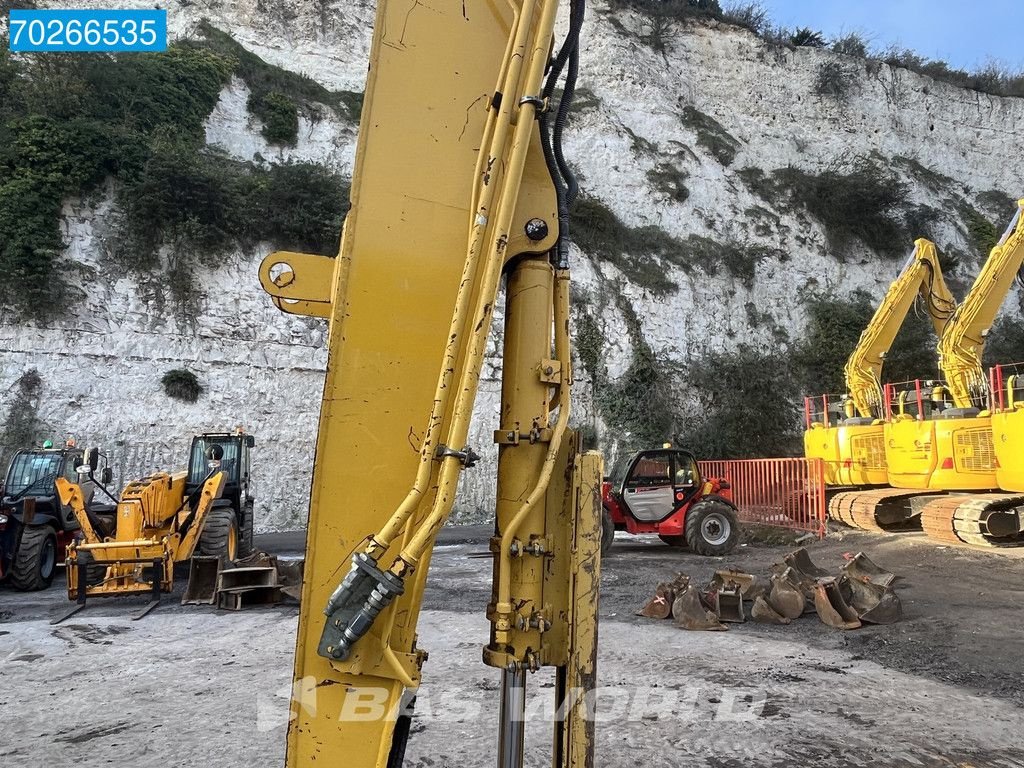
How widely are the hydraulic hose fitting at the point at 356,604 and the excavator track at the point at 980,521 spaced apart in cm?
1149

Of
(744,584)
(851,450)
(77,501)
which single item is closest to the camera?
(744,584)

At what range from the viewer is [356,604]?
1.85 metres

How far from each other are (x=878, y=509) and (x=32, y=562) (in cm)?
1393

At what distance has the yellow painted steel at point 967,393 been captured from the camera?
38.5 ft

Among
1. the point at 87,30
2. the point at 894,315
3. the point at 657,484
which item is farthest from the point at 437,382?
the point at 87,30

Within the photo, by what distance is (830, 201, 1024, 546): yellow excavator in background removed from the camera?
35.3 feet

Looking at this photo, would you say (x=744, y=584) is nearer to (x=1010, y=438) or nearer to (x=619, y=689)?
(x=619, y=689)

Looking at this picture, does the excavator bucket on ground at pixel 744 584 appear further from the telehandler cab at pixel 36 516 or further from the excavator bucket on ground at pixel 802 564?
the telehandler cab at pixel 36 516

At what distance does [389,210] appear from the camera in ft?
7.04

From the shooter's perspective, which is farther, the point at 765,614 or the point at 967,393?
the point at 967,393

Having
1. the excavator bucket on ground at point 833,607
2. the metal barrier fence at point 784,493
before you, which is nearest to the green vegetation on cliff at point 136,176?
the metal barrier fence at point 784,493

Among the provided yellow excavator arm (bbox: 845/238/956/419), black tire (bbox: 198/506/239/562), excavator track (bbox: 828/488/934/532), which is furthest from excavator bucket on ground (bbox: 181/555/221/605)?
yellow excavator arm (bbox: 845/238/956/419)

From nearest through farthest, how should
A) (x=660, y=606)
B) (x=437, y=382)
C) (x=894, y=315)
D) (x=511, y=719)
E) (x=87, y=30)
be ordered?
1. (x=437, y=382)
2. (x=511, y=719)
3. (x=660, y=606)
4. (x=894, y=315)
5. (x=87, y=30)

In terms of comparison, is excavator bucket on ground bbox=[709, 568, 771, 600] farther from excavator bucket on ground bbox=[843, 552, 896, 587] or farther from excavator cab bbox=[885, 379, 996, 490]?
excavator cab bbox=[885, 379, 996, 490]
